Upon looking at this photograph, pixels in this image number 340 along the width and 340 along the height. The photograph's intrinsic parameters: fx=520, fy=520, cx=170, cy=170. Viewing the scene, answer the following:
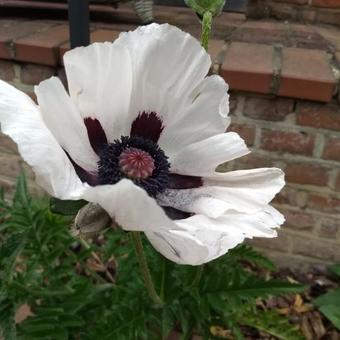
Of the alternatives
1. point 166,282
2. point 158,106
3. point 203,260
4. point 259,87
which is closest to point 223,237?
point 203,260

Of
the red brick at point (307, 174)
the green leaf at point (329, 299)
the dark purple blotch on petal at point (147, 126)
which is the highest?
the dark purple blotch on petal at point (147, 126)

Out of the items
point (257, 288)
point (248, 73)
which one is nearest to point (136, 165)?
point (257, 288)

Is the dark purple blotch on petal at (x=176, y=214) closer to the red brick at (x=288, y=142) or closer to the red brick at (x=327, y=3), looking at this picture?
the red brick at (x=288, y=142)

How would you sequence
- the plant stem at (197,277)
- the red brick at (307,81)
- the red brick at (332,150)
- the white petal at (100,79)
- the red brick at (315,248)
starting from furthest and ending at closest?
the red brick at (315,248), the red brick at (332,150), the red brick at (307,81), the plant stem at (197,277), the white petal at (100,79)

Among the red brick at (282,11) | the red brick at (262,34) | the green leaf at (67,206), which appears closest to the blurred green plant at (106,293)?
the green leaf at (67,206)

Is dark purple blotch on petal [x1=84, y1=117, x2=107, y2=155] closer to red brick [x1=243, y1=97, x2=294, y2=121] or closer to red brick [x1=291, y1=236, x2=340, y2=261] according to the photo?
red brick [x1=243, y1=97, x2=294, y2=121]

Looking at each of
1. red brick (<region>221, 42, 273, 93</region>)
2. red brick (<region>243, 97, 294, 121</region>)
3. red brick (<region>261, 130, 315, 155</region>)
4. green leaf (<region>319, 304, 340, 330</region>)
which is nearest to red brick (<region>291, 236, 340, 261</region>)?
green leaf (<region>319, 304, 340, 330</region>)

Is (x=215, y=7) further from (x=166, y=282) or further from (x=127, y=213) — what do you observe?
(x=166, y=282)

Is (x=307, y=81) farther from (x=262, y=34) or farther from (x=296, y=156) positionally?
(x=262, y=34)
